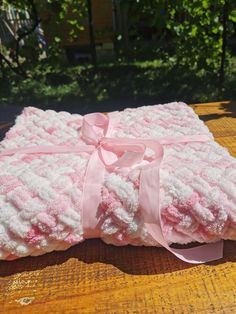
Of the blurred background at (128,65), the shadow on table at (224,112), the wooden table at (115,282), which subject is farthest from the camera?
the blurred background at (128,65)

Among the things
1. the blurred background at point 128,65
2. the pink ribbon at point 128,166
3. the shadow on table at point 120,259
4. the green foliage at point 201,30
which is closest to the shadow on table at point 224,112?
the pink ribbon at point 128,166

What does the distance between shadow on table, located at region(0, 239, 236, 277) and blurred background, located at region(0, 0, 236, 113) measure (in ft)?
6.50

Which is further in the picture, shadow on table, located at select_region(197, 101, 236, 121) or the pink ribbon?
shadow on table, located at select_region(197, 101, 236, 121)

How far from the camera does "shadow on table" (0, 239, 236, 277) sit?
0.57m

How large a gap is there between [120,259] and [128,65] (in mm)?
3387

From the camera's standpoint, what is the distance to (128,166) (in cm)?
62

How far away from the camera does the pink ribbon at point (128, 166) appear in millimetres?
548

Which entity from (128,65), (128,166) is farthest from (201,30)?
(128,166)

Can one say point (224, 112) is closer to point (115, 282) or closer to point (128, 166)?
point (128, 166)

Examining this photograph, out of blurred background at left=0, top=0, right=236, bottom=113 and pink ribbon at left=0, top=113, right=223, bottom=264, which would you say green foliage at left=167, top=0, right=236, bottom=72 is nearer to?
blurred background at left=0, top=0, right=236, bottom=113

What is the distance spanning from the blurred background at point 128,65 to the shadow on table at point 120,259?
6.50ft

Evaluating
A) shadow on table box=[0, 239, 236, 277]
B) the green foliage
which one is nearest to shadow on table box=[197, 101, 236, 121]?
shadow on table box=[0, 239, 236, 277]

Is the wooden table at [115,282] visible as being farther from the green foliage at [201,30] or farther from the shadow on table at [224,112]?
the green foliage at [201,30]

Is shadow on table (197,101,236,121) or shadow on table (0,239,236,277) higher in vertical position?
shadow on table (197,101,236,121)
